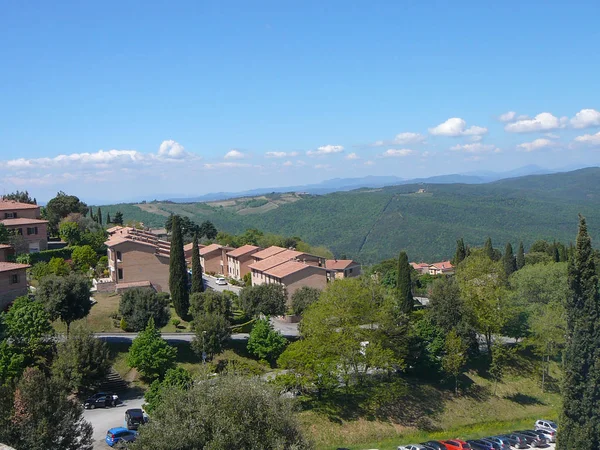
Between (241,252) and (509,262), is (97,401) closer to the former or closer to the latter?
(241,252)

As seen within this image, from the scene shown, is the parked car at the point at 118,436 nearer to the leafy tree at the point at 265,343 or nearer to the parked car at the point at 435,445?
the leafy tree at the point at 265,343

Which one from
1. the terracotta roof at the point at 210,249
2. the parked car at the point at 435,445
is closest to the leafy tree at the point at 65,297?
the parked car at the point at 435,445

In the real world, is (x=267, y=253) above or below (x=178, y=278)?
below

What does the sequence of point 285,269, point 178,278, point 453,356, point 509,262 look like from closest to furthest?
point 453,356, point 178,278, point 285,269, point 509,262

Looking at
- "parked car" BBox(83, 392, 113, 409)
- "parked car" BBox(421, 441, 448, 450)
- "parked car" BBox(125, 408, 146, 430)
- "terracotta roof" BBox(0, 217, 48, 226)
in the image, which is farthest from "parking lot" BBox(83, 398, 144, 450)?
"terracotta roof" BBox(0, 217, 48, 226)

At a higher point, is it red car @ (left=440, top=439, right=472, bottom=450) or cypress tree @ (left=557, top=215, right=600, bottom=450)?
cypress tree @ (left=557, top=215, right=600, bottom=450)

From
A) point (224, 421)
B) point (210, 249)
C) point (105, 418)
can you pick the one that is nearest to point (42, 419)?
point (224, 421)

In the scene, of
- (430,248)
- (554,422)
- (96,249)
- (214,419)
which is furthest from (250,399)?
(430,248)

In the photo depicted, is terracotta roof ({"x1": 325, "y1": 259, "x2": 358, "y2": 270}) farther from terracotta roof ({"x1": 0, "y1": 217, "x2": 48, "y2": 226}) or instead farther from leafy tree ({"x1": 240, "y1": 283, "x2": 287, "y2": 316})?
terracotta roof ({"x1": 0, "y1": 217, "x2": 48, "y2": 226})

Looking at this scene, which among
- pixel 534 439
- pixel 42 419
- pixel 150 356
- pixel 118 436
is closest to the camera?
pixel 42 419
